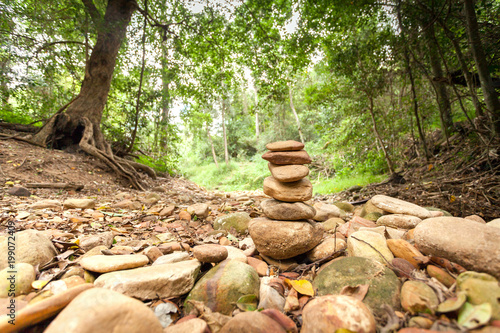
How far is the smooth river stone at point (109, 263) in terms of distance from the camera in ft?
5.14

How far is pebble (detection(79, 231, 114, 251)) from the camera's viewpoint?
204cm

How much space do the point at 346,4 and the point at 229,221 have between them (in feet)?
15.4

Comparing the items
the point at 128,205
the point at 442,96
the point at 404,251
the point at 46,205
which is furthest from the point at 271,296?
the point at 442,96

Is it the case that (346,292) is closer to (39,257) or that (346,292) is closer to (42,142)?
(39,257)

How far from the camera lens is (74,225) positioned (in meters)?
2.48

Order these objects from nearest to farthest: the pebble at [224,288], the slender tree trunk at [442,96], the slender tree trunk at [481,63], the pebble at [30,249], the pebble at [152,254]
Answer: the pebble at [224,288] < the pebble at [30,249] < the pebble at [152,254] < the slender tree trunk at [481,63] < the slender tree trunk at [442,96]

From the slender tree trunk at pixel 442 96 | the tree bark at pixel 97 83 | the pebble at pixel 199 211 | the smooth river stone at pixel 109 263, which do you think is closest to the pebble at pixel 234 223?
the pebble at pixel 199 211

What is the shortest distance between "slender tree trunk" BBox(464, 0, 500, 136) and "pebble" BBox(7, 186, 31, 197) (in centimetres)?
721

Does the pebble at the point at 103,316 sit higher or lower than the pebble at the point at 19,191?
lower

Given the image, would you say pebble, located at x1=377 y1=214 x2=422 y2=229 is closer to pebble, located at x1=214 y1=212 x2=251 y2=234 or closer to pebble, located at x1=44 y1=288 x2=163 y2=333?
pebble, located at x1=214 y1=212 x2=251 y2=234

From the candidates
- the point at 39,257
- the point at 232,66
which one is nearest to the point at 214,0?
the point at 232,66

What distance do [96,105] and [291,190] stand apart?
639 cm

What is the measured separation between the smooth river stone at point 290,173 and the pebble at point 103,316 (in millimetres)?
1763

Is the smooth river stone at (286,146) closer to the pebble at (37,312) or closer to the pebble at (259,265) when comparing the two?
the pebble at (259,265)
